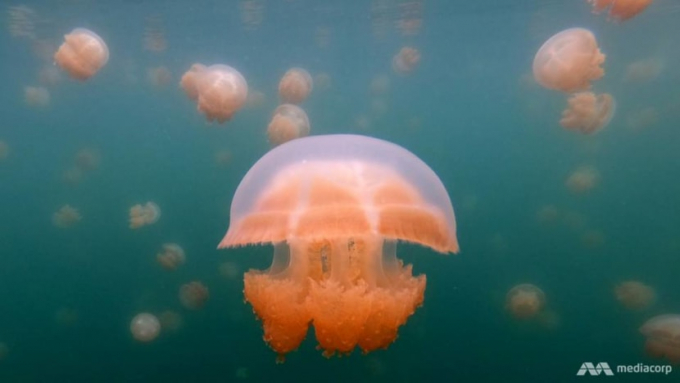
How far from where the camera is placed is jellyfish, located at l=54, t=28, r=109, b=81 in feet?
16.2

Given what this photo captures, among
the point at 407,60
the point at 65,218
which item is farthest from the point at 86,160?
the point at 407,60

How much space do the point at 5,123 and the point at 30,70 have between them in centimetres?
1120

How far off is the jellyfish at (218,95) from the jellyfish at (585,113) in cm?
370

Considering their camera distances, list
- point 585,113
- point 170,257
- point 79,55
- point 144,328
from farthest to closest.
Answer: point 170,257
point 144,328
point 585,113
point 79,55

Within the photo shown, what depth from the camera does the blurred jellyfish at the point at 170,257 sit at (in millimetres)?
5723

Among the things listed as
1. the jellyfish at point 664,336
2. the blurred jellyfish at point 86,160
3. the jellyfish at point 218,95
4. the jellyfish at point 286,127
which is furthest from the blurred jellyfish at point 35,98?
the jellyfish at point 664,336

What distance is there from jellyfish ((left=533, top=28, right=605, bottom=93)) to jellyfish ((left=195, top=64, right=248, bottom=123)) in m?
3.23

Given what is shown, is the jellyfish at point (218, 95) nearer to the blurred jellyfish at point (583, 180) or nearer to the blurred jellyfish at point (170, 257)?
the blurred jellyfish at point (170, 257)

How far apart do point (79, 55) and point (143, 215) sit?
7.06 ft

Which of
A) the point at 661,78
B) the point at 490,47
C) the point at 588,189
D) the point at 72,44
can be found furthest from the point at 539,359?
the point at 661,78

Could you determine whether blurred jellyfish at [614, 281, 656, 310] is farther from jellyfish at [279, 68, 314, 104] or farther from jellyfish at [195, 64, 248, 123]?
jellyfish at [195, 64, 248, 123]

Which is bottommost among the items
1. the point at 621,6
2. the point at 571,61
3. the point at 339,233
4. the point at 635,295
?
the point at 339,233

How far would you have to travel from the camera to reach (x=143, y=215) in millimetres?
6086

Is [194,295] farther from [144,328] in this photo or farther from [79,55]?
[79,55]
